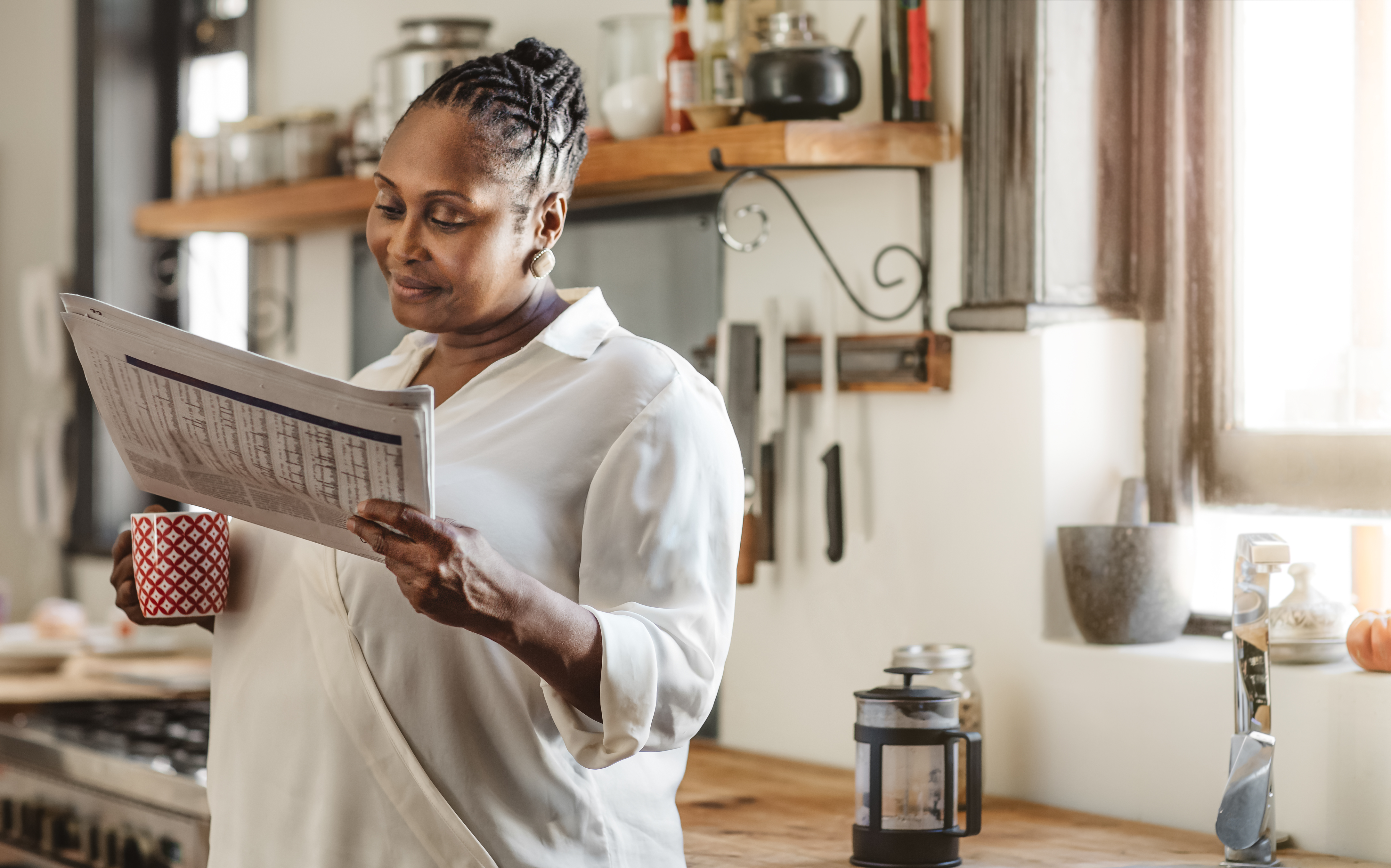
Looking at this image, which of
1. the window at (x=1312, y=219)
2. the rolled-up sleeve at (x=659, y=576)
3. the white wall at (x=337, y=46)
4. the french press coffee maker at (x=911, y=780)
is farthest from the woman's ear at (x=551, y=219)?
the white wall at (x=337, y=46)

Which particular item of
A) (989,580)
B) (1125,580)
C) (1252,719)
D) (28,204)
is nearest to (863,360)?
(989,580)

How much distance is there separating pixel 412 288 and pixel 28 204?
2909 mm

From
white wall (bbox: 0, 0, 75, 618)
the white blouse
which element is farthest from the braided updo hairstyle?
white wall (bbox: 0, 0, 75, 618)

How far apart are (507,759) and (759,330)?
1.04m

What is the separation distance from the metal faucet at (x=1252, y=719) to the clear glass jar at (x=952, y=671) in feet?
1.02

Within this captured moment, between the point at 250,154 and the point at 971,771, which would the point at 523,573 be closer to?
the point at 971,771

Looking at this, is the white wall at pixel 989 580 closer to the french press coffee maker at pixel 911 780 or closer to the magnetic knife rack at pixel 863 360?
the magnetic knife rack at pixel 863 360

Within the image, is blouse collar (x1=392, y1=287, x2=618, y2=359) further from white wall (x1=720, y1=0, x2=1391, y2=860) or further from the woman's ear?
white wall (x1=720, y1=0, x2=1391, y2=860)

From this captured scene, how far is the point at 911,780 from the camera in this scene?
58.4 inches

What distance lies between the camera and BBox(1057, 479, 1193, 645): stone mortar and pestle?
1.70 metres

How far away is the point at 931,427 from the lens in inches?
73.9

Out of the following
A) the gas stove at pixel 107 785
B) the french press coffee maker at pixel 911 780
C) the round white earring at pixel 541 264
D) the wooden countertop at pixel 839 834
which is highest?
the round white earring at pixel 541 264

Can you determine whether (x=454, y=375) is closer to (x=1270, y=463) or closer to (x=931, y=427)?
(x=931, y=427)

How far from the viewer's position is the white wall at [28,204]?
354 cm
